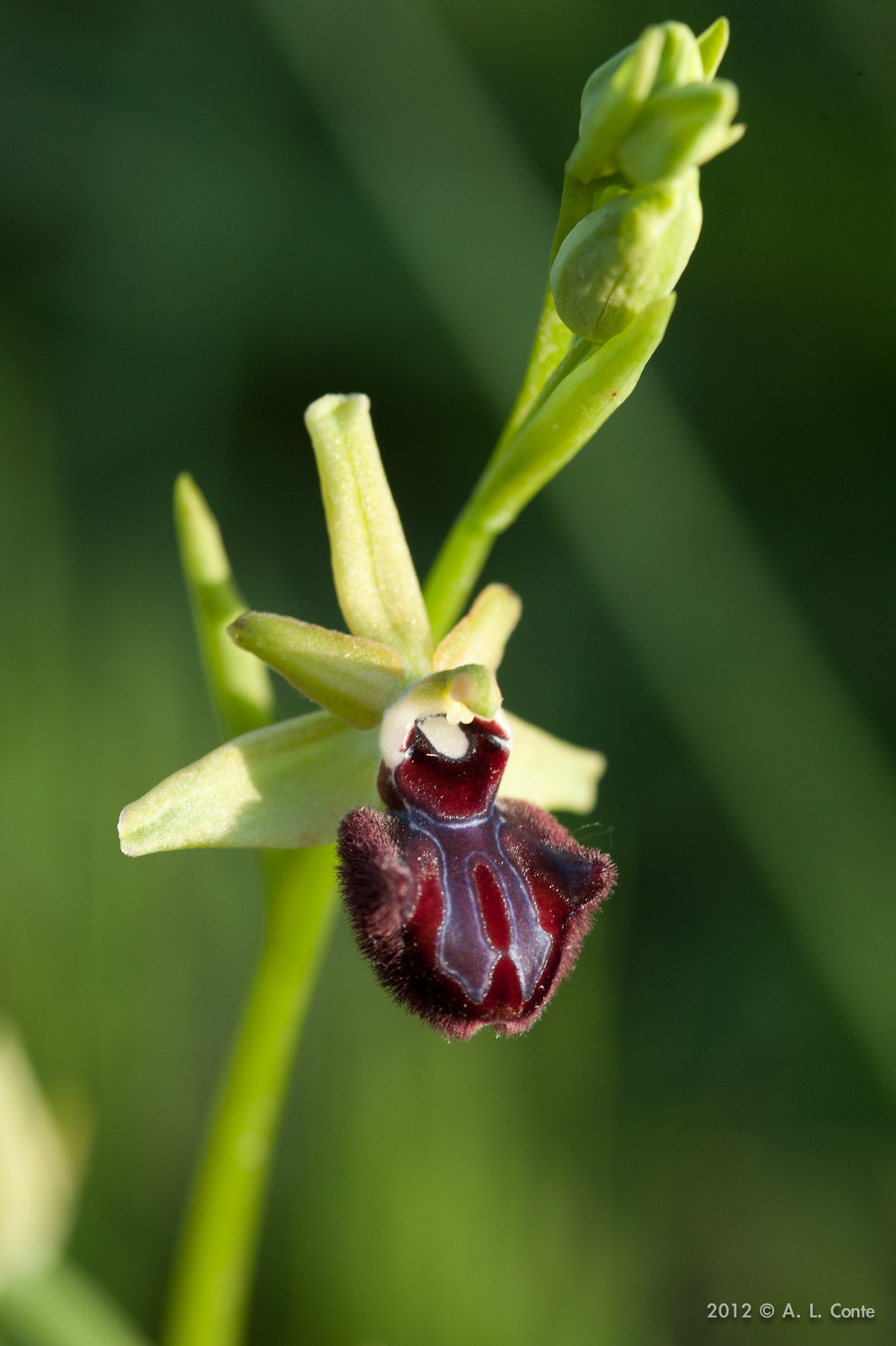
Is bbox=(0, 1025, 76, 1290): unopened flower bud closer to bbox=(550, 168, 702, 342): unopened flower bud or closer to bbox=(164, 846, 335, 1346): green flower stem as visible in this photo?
bbox=(164, 846, 335, 1346): green flower stem

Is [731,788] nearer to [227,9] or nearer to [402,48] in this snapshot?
[402,48]

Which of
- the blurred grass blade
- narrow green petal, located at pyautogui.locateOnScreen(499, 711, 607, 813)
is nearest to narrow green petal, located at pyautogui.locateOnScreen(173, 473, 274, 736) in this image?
narrow green petal, located at pyautogui.locateOnScreen(499, 711, 607, 813)

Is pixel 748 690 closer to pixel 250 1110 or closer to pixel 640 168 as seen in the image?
pixel 250 1110

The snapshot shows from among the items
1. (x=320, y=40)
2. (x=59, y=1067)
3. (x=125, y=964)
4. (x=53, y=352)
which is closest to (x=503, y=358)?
(x=320, y=40)

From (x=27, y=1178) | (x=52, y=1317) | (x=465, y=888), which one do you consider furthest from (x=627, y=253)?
(x=52, y=1317)

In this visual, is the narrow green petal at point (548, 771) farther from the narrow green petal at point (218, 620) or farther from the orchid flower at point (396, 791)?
the narrow green petal at point (218, 620)
